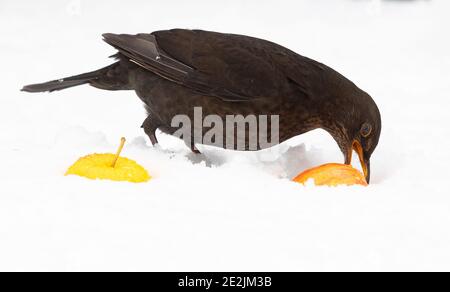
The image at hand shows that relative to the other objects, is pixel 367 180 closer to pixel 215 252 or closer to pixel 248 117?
pixel 248 117

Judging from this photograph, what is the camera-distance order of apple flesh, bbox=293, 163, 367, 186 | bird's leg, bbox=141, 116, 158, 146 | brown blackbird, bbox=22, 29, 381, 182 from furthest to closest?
1. bird's leg, bbox=141, 116, 158, 146
2. brown blackbird, bbox=22, 29, 381, 182
3. apple flesh, bbox=293, 163, 367, 186

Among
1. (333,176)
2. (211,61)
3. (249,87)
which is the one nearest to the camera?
(333,176)

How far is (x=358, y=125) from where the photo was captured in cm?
511

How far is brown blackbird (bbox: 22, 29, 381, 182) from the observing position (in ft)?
16.7

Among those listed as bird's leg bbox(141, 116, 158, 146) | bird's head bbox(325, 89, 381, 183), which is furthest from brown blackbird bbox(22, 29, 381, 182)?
bird's leg bbox(141, 116, 158, 146)

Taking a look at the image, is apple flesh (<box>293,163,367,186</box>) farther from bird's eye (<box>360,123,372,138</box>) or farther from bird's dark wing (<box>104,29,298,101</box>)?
bird's dark wing (<box>104,29,298,101</box>)

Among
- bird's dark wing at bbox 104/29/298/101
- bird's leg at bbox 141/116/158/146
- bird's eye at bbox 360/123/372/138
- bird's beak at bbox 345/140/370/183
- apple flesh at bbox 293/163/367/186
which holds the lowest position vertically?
apple flesh at bbox 293/163/367/186

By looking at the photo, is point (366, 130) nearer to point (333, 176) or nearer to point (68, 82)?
point (333, 176)

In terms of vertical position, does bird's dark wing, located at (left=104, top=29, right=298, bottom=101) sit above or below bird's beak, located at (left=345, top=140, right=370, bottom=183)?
above

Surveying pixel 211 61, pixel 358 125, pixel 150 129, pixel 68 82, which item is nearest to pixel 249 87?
pixel 211 61

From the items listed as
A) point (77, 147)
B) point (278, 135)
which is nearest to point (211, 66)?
point (278, 135)

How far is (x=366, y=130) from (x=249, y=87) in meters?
0.78

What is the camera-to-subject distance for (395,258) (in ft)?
12.2

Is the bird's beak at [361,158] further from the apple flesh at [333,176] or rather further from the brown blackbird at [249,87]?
the apple flesh at [333,176]
